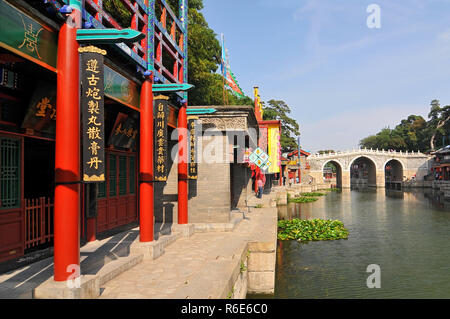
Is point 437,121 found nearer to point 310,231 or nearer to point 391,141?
point 391,141

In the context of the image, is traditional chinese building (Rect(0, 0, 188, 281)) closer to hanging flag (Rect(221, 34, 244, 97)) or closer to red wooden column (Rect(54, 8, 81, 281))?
red wooden column (Rect(54, 8, 81, 281))

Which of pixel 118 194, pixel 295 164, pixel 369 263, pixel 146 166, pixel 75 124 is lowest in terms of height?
pixel 369 263

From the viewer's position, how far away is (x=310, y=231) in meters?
15.4

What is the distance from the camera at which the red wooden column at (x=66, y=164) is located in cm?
413

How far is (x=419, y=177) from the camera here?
62.7 meters

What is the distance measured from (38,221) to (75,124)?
3.67m

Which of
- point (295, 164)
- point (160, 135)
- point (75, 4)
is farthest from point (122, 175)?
point (295, 164)

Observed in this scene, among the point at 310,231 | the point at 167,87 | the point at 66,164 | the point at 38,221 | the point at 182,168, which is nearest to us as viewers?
the point at 66,164

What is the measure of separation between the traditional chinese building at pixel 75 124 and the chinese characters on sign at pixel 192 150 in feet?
1.24

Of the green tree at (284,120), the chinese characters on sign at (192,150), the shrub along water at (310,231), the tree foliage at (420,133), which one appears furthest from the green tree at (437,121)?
the chinese characters on sign at (192,150)

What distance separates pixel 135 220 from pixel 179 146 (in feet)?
10.8

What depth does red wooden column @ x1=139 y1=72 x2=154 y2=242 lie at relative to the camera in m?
6.87
